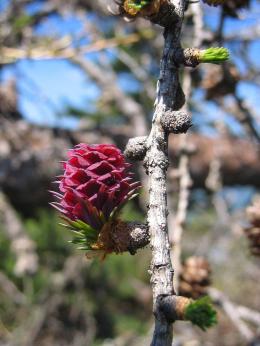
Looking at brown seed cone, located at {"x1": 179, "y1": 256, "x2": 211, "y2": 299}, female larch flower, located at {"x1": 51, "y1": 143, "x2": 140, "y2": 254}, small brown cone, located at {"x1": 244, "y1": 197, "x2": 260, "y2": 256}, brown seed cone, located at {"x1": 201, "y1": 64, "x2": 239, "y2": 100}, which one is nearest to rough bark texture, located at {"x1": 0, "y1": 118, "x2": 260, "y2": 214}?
brown seed cone, located at {"x1": 201, "y1": 64, "x2": 239, "y2": 100}

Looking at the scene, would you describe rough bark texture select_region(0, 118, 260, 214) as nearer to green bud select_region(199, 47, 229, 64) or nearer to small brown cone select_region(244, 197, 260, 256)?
small brown cone select_region(244, 197, 260, 256)

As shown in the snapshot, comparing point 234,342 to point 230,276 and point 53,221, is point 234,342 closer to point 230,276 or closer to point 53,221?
point 230,276

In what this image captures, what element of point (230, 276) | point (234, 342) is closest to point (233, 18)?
point (234, 342)

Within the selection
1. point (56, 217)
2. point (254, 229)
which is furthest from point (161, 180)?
point (56, 217)

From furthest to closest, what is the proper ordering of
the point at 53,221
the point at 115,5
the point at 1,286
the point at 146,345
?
the point at 53,221 → the point at 1,286 → the point at 146,345 → the point at 115,5

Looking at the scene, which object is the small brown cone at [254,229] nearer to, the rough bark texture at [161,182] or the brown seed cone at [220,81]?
the brown seed cone at [220,81]

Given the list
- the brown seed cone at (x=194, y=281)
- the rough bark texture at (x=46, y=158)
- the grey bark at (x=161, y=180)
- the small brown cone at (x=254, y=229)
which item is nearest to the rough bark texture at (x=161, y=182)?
the grey bark at (x=161, y=180)
